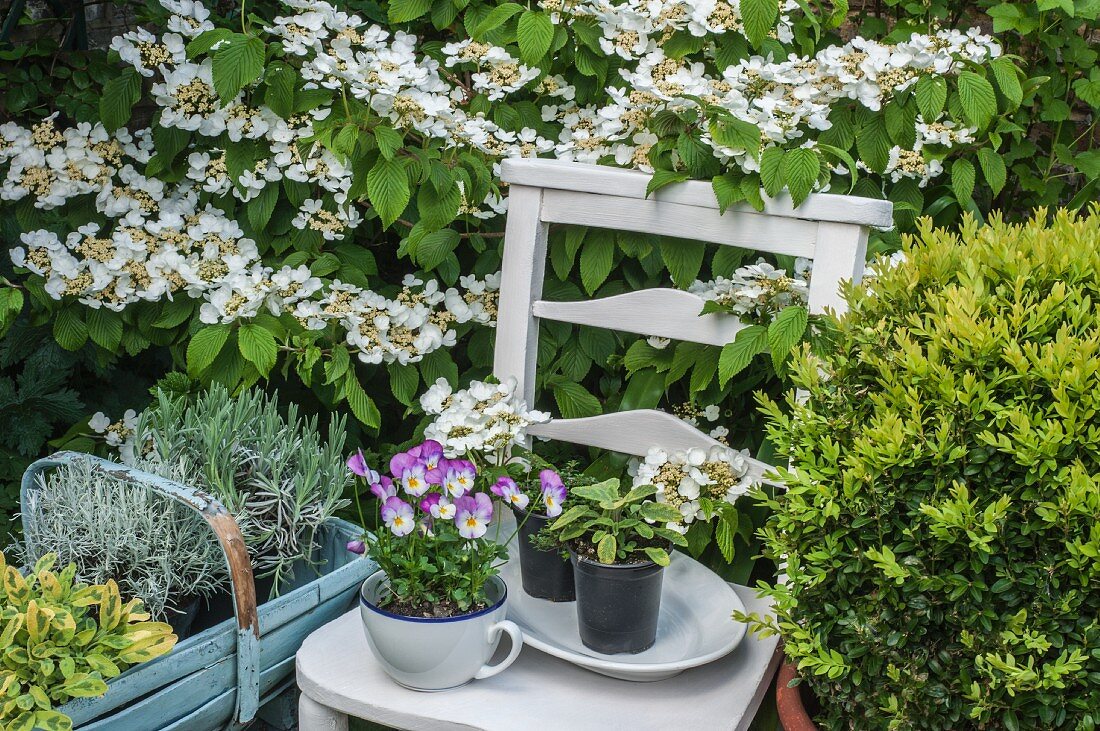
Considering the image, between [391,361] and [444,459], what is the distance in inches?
19.9

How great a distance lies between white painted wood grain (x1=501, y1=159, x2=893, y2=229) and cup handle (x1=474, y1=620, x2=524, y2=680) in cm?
72

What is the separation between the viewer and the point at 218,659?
1404 mm

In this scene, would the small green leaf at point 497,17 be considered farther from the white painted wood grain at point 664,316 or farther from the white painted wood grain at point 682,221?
the white painted wood grain at point 664,316

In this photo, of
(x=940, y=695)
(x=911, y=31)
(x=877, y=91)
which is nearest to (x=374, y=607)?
(x=940, y=695)

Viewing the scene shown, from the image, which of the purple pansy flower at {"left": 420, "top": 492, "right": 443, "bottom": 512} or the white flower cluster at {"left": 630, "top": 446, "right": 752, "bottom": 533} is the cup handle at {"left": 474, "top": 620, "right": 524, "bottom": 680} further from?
the white flower cluster at {"left": 630, "top": 446, "right": 752, "bottom": 533}

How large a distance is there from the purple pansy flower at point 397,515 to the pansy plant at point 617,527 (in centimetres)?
21

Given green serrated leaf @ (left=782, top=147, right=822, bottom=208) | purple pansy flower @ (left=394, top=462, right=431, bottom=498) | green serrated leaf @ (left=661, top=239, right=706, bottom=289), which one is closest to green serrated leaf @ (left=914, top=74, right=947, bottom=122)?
green serrated leaf @ (left=782, top=147, right=822, bottom=208)

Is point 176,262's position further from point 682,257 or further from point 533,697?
point 533,697

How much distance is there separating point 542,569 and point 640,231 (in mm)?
583

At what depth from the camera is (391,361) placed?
1.95 meters

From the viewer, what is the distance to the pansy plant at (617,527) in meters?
1.42

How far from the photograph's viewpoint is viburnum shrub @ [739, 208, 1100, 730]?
3.54 feet

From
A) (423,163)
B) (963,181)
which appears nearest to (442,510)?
(423,163)

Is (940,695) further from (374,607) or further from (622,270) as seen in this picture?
(622,270)
